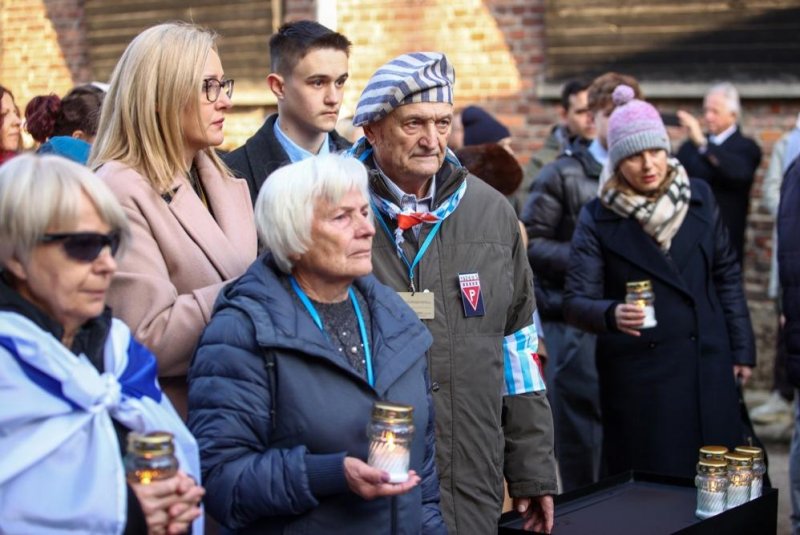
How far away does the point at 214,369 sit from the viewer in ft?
10.2

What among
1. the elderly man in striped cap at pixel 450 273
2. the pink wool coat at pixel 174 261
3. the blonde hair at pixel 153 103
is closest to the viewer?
the pink wool coat at pixel 174 261

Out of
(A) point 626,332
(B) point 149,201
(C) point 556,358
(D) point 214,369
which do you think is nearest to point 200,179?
(B) point 149,201

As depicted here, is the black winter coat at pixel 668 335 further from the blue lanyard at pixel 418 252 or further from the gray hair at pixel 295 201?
the gray hair at pixel 295 201

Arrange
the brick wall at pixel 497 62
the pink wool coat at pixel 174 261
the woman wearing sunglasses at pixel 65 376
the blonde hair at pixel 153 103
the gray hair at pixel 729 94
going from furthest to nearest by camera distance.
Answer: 1. the brick wall at pixel 497 62
2. the gray hair at pixel 729 94
3. the blonde hair at pixel 153 103
4. the pink wool coat at pixel 174 261
5. the woman wearing sunglasses at pixel 65 376

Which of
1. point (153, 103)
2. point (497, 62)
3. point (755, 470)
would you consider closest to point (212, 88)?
point (153, 103)

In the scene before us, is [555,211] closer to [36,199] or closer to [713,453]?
[713,453]

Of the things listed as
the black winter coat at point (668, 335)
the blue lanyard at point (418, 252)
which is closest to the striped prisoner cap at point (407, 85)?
the blue lanyard at point (418, 252)

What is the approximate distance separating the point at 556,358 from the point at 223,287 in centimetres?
372

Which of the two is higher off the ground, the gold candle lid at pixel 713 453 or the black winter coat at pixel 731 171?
the black winter coat at pixel 731 171

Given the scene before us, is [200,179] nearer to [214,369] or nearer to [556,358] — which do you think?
[214,369]

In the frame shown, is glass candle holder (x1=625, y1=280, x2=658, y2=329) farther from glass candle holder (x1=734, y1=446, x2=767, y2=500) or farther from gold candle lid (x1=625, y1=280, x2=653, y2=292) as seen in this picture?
glass candle holder (x1=734, y1=446, x2=767, y2=500)

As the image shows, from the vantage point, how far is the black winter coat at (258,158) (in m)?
4.79

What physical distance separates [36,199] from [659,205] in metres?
3.32

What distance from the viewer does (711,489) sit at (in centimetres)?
411
